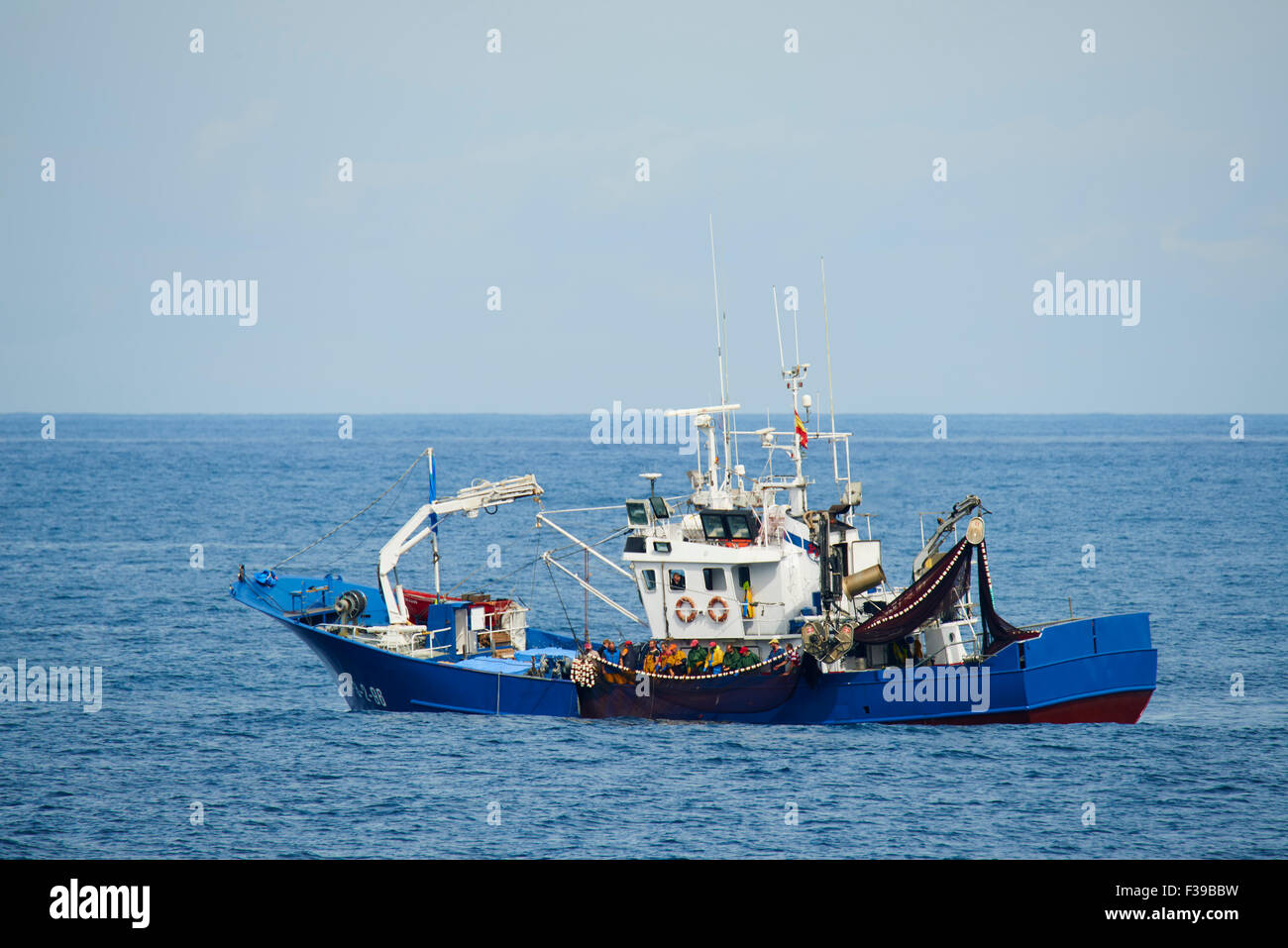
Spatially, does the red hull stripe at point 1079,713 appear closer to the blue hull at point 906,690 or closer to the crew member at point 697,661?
the blue hull at point 906,690

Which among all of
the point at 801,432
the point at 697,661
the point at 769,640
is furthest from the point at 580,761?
the point at 801,432

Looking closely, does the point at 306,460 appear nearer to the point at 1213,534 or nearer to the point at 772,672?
the point at 1213,534

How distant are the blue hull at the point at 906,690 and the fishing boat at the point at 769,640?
0.15 ft

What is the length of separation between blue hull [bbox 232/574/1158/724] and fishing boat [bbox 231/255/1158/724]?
0.05 meters

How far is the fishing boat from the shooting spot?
32344 mm

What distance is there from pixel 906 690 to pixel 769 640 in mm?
3621

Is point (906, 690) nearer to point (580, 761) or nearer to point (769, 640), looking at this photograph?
point (769, 640)

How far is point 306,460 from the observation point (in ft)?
583

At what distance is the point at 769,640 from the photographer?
34031 millimetres

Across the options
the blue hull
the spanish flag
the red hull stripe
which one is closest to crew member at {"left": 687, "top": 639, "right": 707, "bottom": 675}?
the blue hull

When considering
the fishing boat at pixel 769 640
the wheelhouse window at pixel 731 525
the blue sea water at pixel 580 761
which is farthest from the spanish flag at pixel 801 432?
the blue sea water at pixel 580 761

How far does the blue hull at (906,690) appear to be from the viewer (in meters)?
32.2

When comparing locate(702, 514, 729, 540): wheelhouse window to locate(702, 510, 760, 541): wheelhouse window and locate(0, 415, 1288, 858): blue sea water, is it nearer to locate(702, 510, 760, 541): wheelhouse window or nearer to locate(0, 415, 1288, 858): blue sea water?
locate(702, 510, 760, 541): wheelhouse window
